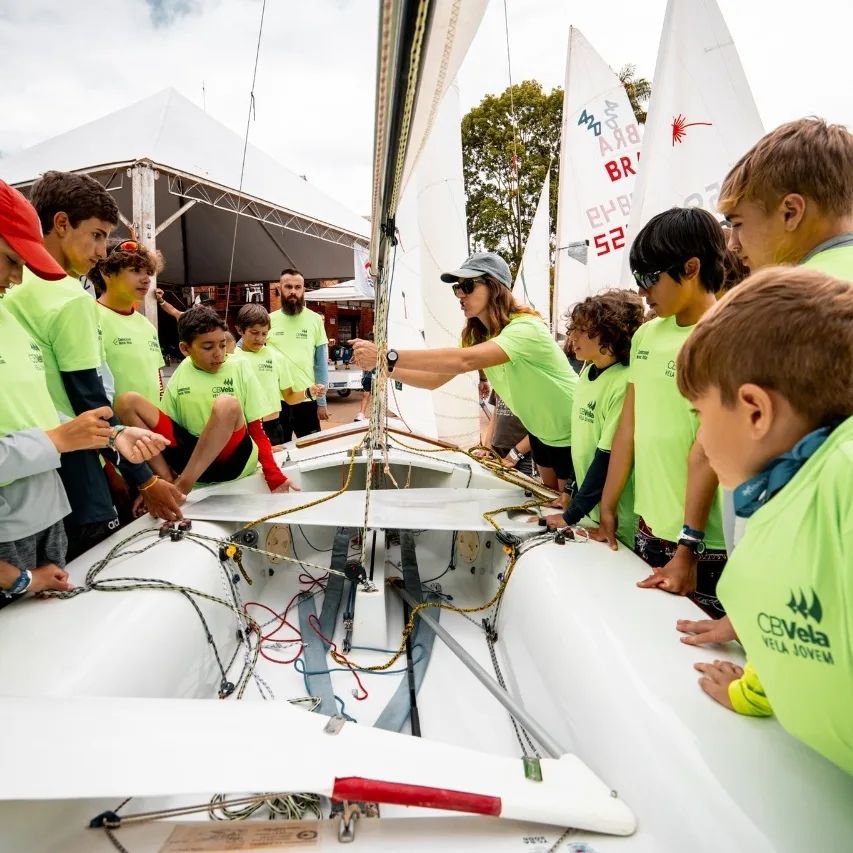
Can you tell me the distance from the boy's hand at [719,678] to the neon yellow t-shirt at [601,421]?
647 millimetres

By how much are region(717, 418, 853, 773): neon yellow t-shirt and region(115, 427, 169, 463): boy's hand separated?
1256mm

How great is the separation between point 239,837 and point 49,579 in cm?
81

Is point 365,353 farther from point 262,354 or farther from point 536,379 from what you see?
point 262,354

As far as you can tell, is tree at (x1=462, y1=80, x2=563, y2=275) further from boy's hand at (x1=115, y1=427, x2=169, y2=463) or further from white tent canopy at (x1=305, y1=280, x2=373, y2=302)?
boy's hand at (x1=115, y1=427, x2=169, y2=463)

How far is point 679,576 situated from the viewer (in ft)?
4.03

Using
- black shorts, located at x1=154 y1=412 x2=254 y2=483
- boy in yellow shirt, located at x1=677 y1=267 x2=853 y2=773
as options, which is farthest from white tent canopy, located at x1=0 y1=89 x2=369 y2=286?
boy in yellow shirt, located at x1=677 y1=267 x2=853 y2=773

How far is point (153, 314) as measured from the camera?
6.17m

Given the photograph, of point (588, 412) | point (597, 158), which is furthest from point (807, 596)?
point (597, 158)

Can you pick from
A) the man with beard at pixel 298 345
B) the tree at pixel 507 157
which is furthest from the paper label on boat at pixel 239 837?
the tree at pixel 507 157

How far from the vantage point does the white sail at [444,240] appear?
474 centimetres

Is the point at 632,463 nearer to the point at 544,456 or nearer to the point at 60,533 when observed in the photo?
the point at 544,456

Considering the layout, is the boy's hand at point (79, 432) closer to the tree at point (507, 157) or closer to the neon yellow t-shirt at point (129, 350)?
the neon yellow t-shirt at point (129, 350)

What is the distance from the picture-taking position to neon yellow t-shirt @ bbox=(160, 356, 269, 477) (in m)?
2.21

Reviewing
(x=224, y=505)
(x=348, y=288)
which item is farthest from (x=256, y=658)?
(x=348, y=288)
